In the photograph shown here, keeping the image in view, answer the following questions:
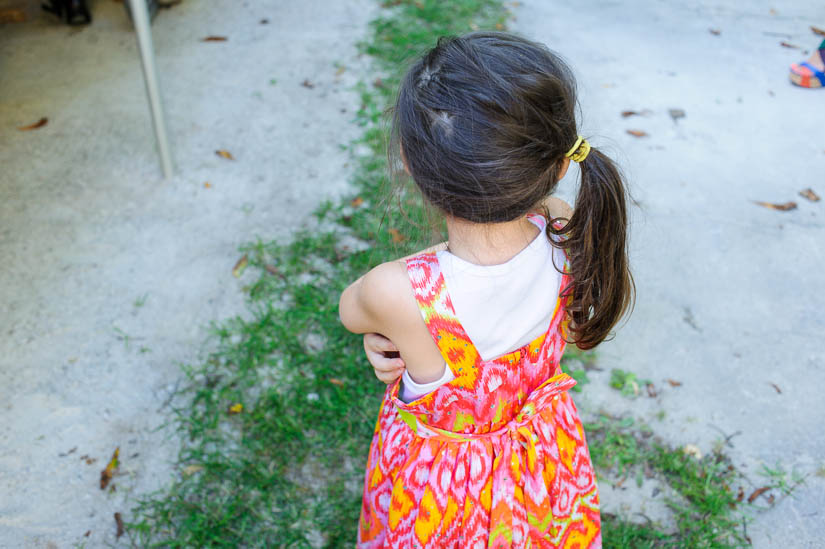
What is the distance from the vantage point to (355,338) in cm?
215

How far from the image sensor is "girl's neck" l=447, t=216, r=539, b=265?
111 cm

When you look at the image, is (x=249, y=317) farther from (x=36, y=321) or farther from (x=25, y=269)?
(x=25, y=269)

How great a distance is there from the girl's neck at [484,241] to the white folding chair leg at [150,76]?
1.89 m

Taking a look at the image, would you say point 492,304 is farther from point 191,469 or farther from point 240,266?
point 240,266

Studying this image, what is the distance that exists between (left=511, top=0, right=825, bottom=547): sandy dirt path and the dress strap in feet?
1.42

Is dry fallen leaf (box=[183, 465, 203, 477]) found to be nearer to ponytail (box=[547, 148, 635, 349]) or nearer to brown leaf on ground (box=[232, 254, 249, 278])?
brown leaf on ground (box=[232, 254, 249, 278])

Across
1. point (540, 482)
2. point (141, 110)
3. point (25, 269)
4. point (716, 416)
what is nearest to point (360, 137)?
point (141, 110)

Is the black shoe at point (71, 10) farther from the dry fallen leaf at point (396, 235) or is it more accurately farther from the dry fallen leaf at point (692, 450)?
the dry fallen leaf at point (692, 450)

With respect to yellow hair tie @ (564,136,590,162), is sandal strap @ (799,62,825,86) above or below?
below

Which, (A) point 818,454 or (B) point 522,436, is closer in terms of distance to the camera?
(B) point 522,436

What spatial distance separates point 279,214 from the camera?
2.66 metres

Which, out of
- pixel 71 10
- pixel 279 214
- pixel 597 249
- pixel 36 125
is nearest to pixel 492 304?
pixel 597 249

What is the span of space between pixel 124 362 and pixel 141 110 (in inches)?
61.6

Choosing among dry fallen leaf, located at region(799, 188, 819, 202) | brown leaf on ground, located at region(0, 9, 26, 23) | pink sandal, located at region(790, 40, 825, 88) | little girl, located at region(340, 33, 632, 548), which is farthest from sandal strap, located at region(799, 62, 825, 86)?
brown leaf on ground, located at region(0, 9, 26, 23)
